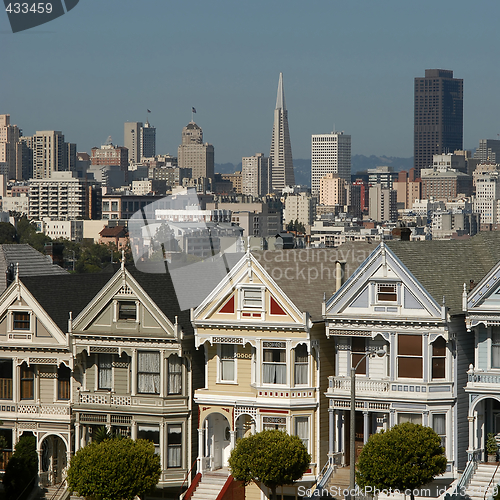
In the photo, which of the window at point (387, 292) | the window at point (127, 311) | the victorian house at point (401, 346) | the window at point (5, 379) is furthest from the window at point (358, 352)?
the window at point (5, 379)

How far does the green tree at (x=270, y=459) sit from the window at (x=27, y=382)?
391 inches

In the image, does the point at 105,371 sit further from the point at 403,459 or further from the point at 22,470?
the point at 403,459

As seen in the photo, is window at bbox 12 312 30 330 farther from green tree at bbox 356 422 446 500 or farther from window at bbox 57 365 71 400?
green tree at bbox 356 422 446 500

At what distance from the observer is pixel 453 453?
133ft

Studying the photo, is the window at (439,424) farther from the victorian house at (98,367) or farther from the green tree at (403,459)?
the victorian house at (98,367)

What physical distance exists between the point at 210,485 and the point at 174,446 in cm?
214

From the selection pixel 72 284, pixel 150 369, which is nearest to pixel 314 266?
pixel 150 369

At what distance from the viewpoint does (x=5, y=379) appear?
47938 millimetres

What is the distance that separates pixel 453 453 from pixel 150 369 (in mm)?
11598

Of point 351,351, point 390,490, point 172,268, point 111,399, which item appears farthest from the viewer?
point 172,268

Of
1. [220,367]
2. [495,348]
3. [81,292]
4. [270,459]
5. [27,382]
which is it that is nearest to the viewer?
[270,459]

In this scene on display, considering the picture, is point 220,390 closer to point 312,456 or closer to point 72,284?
point 312,456

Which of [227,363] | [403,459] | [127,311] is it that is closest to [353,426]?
[403,459]

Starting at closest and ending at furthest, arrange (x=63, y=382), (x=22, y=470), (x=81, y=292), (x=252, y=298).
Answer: (x=252, y=298) → (x=22, y=470) → (x=63, y=382) → (x=81, y=292)
